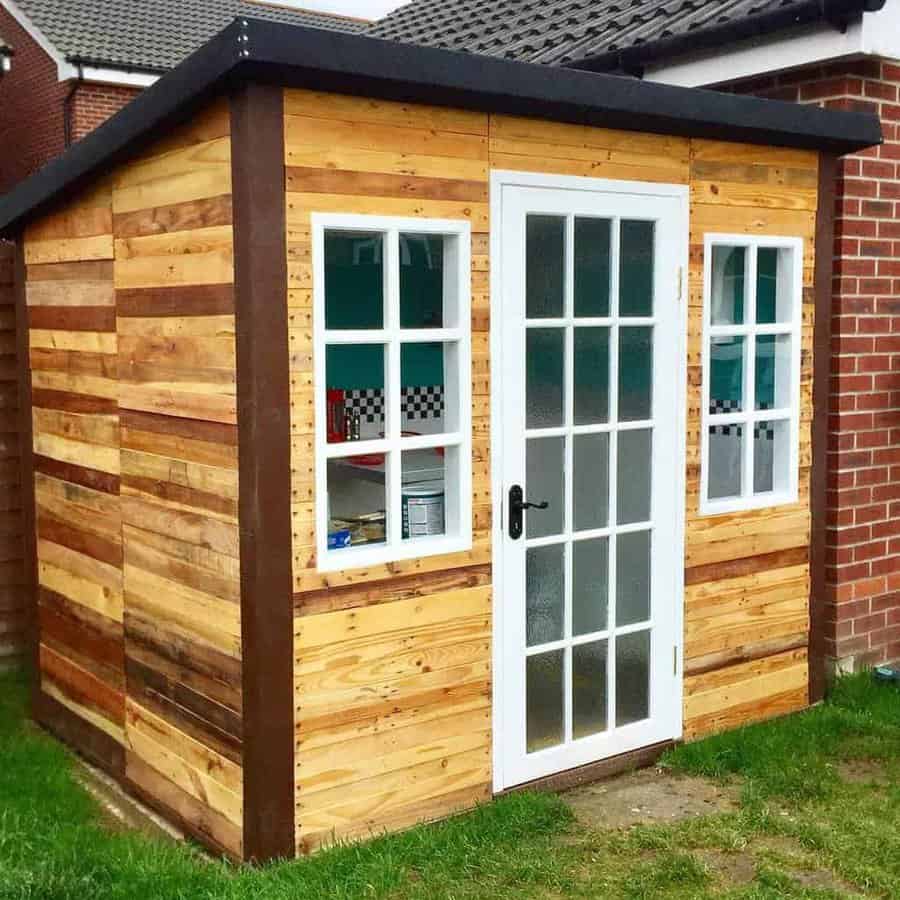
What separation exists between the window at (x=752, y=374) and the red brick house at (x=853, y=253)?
0.40 meters

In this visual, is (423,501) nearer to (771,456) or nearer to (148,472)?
(148,472)

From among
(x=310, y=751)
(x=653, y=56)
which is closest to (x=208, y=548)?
Result: (x=310, y=751)

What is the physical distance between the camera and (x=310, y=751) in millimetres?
3963

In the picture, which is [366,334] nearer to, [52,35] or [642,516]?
[642,516]

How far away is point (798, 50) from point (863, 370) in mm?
1470

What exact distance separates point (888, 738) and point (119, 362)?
3.46 m

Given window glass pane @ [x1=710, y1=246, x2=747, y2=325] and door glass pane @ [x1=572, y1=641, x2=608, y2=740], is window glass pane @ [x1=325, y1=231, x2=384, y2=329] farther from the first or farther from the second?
door glass pane @ [x1=572, y1=641, x2=608, y2=740]

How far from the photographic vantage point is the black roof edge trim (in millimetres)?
5168

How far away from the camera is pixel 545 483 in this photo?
4.55 metres

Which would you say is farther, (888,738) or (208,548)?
(888,738)

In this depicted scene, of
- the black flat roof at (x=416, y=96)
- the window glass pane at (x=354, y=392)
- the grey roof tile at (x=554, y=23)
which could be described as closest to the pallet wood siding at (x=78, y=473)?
the black flat roof at (x=416, y=96)

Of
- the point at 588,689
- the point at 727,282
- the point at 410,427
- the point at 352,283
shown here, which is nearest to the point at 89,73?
the point at 352,283

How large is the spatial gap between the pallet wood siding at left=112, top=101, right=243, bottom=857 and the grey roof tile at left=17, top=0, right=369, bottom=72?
1333cm

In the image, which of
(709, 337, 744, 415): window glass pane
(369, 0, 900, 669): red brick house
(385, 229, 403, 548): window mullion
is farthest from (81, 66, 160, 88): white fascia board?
(385, 229, 403, 548): window mullion
